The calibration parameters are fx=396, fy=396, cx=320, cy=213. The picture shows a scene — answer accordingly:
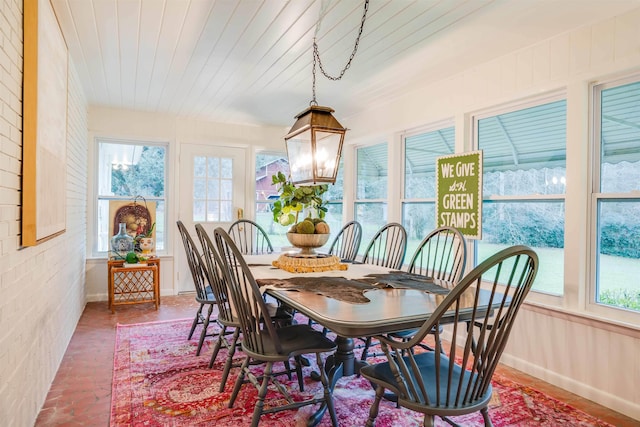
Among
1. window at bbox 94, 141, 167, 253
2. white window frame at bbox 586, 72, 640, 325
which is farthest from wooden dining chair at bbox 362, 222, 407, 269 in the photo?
window at bbox 94, 141, 167, 253

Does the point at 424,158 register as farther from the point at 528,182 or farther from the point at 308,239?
the point at 308,239

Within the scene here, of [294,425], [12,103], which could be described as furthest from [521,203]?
[12,103]

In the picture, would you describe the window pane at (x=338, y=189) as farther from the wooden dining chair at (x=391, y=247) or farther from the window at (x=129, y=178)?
the window at (x=129, y=178)

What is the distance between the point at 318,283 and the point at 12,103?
161 centimetres

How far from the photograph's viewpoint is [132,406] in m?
2.22

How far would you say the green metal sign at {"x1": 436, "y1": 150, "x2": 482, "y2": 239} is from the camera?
324 centimetres

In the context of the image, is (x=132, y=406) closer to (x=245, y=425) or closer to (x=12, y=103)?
(x=245, y=425)

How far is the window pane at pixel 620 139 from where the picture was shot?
2362mm

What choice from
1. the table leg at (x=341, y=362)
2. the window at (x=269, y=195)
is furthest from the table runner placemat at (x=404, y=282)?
the window at (x=269, y=195)

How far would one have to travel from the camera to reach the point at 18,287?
174 centimetres

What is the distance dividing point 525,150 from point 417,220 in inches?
51.0

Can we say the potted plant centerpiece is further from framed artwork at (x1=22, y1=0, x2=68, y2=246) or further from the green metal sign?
framed artwork at (x1=22, y1=0, x2=68, y2=246)

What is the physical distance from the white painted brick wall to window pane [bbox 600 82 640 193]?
3.18 m

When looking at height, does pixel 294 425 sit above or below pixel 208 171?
Answer: below
